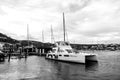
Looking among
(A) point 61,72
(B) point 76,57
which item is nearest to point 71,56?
(B) point 76,57

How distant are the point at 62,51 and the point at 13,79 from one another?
2558 cm

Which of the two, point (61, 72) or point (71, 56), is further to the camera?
point (71, 56)

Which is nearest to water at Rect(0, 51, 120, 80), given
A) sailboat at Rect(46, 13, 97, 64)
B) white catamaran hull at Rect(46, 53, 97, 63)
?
white catamaran hull at Rect(46, 53, 97, 63)

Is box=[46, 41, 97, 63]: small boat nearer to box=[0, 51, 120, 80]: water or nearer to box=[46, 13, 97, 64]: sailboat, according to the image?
box=[46, 13, 97, 64]: sailboat

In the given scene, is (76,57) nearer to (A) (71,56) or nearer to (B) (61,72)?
(A) (71,56)

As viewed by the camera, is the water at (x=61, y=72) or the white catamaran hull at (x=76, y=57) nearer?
the water at (x=61, y=72)

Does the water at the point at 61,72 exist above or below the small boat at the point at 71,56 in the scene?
below

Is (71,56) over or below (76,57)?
over

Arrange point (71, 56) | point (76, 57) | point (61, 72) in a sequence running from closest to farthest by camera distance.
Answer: point (61, 72) → point (76, 57) → point (71, 56)

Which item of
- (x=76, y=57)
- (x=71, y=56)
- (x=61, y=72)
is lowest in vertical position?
(x=61, y=72)

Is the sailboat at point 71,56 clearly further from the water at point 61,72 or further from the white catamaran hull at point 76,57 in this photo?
the water at point 61,72

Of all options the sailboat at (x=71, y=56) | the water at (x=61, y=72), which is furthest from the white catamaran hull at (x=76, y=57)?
the water at (x=61, y=72)

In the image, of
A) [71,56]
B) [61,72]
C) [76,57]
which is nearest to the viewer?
[61,72]

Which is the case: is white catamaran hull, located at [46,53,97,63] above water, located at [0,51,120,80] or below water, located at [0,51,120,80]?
above
